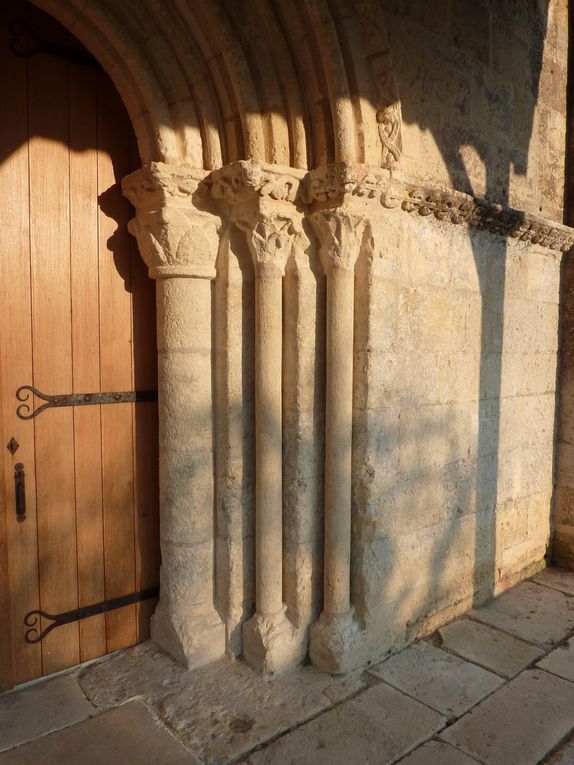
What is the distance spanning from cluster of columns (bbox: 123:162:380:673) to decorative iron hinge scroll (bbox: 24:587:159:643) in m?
0.13

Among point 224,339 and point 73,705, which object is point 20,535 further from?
point 224,339

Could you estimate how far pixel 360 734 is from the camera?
184 centimetres

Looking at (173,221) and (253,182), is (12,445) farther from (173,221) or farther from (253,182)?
(253,182)

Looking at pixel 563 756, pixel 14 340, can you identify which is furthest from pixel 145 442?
pixel 563 756

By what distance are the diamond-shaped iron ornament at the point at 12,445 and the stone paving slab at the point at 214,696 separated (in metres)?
0.87

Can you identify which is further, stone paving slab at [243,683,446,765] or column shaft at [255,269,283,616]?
column shaft at [255,269,283,616]

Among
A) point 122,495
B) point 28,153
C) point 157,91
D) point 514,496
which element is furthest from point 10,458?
point 514,496

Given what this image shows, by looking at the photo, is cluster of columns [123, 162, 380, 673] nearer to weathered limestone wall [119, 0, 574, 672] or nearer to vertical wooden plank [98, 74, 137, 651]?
weathered limestone wall [119, 0, 574, 672]

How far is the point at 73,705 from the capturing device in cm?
195

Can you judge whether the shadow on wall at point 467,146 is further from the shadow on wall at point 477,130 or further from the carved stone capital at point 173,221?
the carved stone capital at point 173,221

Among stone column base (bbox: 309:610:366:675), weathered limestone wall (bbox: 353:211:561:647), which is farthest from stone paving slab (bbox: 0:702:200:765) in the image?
weathered limestone wall (bbox: 353:211:561:647)

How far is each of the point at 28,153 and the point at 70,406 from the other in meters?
0.89

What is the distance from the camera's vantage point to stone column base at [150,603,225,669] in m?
2.17

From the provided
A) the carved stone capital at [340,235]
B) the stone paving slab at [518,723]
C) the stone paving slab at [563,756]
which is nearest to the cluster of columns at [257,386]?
the carved stone capital at [340,235]
